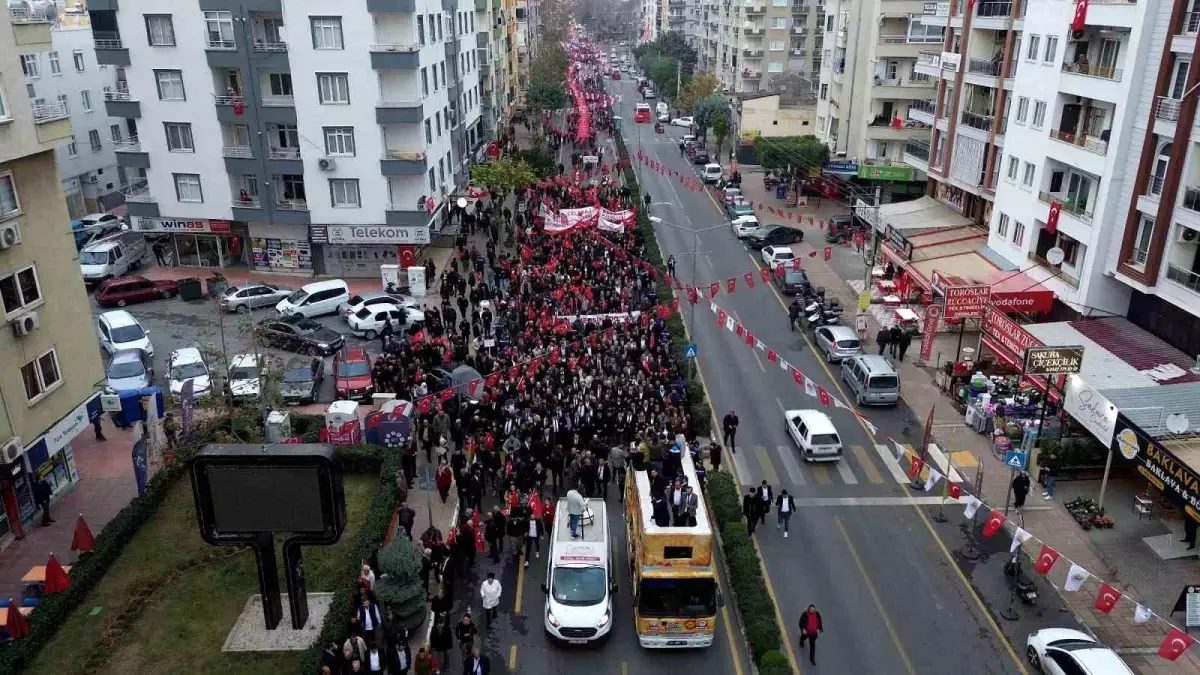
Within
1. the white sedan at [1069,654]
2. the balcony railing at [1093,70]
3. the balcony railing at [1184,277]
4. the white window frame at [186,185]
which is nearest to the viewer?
the white sedan at [1069,654]

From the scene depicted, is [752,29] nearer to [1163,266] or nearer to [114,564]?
[1163,266]

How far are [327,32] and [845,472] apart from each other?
32.0 meters

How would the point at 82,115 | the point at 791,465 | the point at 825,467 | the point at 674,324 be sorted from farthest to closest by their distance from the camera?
the point at 82,115
the point at 674,324
the point at 791,465
the point at 825,467

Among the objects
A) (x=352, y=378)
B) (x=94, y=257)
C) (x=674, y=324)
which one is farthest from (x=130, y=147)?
(x=674, y=324)

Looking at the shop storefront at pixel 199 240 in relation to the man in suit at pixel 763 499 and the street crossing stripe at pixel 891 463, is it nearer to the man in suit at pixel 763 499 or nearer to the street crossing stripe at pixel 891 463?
the man in suit at pixel 763 499

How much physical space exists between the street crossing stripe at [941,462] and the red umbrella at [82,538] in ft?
82.5

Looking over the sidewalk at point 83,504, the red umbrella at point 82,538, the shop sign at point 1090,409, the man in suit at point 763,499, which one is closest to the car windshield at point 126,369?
the sidewalk at point 83,504

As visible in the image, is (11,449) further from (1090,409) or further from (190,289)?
(1090,409)

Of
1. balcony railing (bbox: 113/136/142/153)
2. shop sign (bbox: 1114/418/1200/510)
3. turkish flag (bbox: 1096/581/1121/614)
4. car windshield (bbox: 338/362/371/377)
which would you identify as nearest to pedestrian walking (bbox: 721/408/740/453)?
shop sign (bbox: 1114/418/1200/510)

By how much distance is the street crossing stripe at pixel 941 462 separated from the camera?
2753 centimetres

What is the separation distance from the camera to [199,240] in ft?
157

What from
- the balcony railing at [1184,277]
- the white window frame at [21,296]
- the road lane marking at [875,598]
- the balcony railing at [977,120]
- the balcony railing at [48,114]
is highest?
the balcony railing at [48,114]

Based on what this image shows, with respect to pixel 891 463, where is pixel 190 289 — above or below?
above

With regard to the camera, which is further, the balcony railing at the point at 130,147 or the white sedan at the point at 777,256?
the white sedan at the point at 777,256
